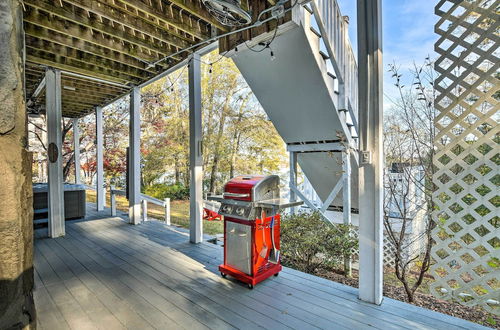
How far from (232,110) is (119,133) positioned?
503cm

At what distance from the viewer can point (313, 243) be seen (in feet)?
11.3

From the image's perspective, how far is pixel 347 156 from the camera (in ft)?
13.9

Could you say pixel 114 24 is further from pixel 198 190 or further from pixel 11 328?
pixel 11 328

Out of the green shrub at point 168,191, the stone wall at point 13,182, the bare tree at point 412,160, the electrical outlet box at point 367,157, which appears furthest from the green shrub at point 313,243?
the green shrub at point 168,191

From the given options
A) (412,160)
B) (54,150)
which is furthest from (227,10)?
(54,150)

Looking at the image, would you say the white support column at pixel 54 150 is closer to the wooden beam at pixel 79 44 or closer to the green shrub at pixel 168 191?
the wooden beam at pixel 79 44

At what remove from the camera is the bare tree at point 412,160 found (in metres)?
2.73

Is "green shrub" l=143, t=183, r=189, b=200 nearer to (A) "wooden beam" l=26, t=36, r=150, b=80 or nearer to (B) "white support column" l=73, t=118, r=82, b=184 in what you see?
(B) "white support column" l=73, t=118, r=82, b=184

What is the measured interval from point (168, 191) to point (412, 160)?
31.5 feet

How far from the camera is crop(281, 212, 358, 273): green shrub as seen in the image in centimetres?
350

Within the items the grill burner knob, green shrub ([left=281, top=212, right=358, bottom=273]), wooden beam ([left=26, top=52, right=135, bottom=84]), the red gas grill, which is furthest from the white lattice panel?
wooden beam ([left=26, top=52, right=135, bottom=84])

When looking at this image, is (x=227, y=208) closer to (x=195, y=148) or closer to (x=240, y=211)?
(x=240, y=211)

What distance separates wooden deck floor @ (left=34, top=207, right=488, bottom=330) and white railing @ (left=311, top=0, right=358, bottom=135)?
262cm

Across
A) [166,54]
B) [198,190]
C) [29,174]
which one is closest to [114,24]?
[166,54]
